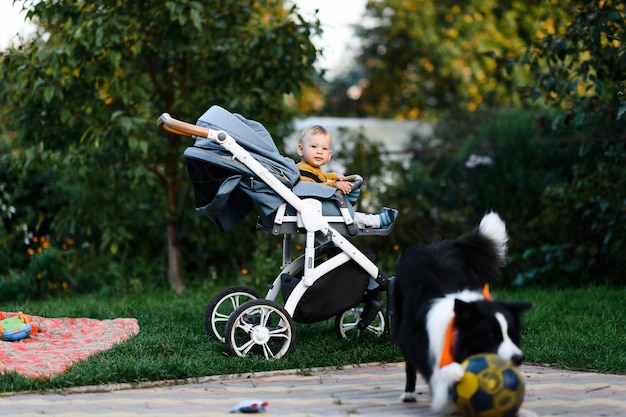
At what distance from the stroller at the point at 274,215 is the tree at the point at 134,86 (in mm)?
1999

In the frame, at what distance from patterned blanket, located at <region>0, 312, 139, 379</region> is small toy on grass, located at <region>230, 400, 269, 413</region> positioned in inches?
46.4

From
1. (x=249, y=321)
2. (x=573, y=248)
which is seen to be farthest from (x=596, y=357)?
(x=573, y=248)

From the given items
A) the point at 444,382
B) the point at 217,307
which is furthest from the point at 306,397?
the point at 217,307

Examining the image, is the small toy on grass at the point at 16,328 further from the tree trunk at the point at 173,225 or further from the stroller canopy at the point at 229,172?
the tree trunk at the point at 173,225

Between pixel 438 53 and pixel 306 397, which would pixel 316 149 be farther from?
pixel 438 53

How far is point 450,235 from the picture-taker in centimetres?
880

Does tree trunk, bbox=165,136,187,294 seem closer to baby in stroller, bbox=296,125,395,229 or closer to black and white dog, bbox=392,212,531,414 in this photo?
baby in stroller, bbox=296,125,395,229

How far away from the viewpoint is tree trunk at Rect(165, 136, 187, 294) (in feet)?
25.1

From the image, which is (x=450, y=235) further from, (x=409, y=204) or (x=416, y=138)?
(x=416, y=138)

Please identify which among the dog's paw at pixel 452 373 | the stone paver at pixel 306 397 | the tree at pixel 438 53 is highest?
the tree at pixel 438 53

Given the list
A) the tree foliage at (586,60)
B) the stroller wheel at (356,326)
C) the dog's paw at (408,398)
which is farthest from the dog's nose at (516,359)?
the tree foliage at (586,60)

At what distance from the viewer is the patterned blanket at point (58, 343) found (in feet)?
14.7

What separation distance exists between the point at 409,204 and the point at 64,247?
11.7 feet

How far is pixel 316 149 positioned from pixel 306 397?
1728 millimetres
